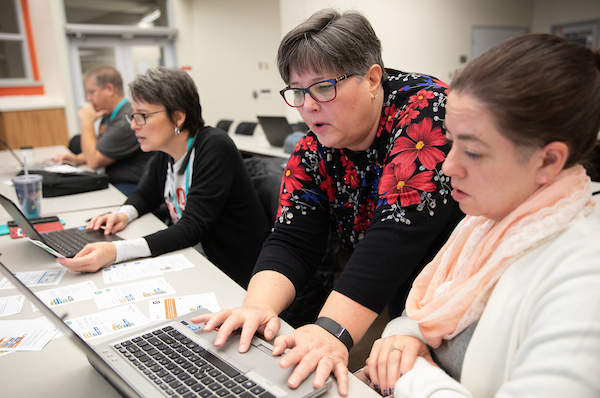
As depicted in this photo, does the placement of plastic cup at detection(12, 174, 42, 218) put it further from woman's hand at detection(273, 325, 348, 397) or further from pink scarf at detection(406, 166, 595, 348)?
pink scarf at detection(406, 166, 595, 348)

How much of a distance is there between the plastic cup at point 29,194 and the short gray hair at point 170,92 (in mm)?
578

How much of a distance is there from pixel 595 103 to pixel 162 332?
2.68ft

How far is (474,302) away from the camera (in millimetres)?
671

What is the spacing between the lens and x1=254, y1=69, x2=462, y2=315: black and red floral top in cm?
91

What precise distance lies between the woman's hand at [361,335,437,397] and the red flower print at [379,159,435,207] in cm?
28

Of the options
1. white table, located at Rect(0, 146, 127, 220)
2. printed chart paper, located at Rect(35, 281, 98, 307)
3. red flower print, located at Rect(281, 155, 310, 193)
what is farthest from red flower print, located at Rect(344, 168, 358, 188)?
white table, located at Rect(0, 146, 127, 220)

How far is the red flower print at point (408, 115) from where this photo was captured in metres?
0.97

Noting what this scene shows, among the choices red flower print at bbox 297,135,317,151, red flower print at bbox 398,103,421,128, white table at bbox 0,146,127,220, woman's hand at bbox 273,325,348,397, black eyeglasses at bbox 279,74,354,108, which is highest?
black eyeglasses at bbox 279,74,354,108

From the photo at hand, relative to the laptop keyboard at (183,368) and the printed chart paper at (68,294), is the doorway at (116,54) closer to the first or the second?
the printed chart paper at (68,294)

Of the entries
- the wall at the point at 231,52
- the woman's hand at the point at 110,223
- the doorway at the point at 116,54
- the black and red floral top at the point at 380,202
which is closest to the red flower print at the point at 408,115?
the black and red floral top at the point at 380,202

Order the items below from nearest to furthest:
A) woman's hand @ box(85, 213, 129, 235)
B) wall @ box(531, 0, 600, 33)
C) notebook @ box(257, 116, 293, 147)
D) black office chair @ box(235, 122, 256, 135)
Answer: woman's hand @ box(85, 213, 129, 235) → notebook @ box(257, 116, 293, 147) → black office chair @ box(235, 122, 256, 135) → wall @ box(531, 0, 600, 33)

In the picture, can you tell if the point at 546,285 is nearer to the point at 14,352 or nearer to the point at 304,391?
the point at 304,391

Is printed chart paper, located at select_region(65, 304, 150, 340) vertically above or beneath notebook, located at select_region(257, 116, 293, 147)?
beneath

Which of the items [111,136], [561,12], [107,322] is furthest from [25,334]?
[561,12]
